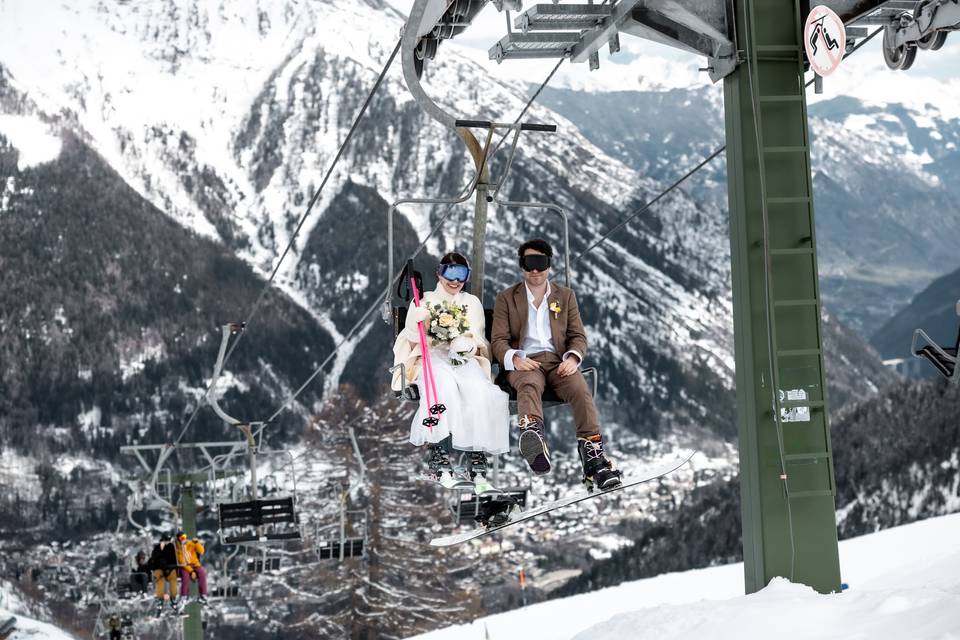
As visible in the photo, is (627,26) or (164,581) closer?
(627,26)

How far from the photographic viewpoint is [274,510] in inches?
651

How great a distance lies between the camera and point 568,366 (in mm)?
7320

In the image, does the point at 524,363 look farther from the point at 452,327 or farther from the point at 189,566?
the point at 189,566

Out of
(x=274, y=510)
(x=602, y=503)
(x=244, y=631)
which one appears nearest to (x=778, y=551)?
(x=274, y=510)

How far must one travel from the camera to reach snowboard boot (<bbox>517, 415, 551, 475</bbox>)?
7.18 metres

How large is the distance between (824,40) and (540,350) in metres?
2.30

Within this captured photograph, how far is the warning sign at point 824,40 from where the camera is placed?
20.2ft

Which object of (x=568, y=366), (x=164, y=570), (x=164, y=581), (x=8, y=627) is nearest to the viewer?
(x=568, y=366)

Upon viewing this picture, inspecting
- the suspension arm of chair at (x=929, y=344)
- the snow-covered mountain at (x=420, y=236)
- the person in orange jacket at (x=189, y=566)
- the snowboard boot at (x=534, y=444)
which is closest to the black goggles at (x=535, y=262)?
the snowboard boot at (x=534, y=444)

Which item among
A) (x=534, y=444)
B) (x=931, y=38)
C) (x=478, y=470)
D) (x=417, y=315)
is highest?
(x=931, y=38)

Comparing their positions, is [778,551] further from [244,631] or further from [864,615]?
[244,631]

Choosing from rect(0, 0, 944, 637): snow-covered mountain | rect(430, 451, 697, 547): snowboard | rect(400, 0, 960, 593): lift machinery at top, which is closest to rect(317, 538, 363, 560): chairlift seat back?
rect(430, 451, 697, 547): snowboard

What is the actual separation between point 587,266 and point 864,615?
16092 cm

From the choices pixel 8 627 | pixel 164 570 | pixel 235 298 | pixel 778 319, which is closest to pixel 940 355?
pixel 778 319
